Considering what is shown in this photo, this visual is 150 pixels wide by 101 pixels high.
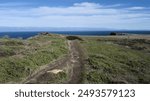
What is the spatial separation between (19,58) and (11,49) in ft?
25.6

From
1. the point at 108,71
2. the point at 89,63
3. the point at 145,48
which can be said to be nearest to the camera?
the point at 108,71

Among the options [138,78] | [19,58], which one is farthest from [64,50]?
[138,78]

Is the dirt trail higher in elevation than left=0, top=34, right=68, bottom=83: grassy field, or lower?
lower

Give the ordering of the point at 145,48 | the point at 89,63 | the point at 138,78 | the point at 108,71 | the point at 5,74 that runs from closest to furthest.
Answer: the point at 5,74 < the point at 138,78 < the point at 108,71 < the point at 89,63 < the point at 145,48

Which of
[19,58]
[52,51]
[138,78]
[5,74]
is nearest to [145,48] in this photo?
[52,51]

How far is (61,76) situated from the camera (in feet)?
110

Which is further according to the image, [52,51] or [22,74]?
[52,51]

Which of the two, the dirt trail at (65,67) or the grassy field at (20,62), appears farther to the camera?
the grassy field at (20,62)

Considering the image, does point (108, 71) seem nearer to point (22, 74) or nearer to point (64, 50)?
point (22, 74)

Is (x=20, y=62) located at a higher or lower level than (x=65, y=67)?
higher

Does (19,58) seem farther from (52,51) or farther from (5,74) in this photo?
(52,51)

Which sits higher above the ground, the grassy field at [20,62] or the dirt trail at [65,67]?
the grassy field at [20,62]

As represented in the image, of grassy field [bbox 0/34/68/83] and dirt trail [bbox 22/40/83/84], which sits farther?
grassy field [bbox 0/34/68/83]

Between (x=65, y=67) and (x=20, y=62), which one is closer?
(x=20, y=62)
